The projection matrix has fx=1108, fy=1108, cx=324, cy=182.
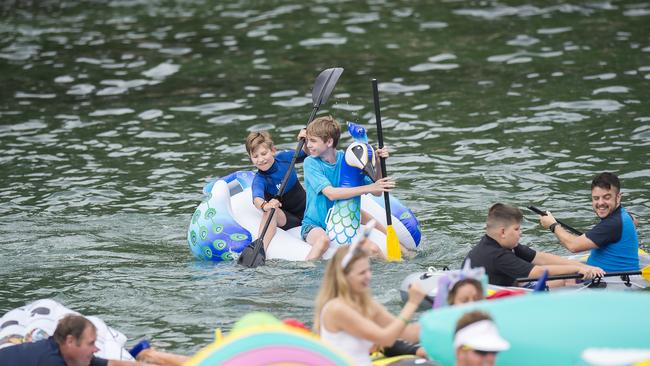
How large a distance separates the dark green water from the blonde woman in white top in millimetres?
1823

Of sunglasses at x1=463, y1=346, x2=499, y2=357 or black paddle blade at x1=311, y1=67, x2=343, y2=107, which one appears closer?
sunglasses at x1=463, y1=346, x2=499, y2=357

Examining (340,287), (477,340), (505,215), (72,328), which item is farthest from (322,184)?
(477,340)

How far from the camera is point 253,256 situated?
10.0 metres

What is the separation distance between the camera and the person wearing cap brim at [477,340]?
6.09 m

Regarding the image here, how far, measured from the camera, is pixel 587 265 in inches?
341

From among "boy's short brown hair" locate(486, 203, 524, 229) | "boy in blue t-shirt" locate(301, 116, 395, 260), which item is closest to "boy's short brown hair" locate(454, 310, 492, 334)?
"boy's short brown hair" locate(486, 203, 524, 229)

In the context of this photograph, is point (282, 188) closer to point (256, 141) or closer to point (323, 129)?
point (256, 141)

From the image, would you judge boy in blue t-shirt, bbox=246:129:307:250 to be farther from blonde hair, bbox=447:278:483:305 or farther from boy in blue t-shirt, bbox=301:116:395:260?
blonde hair, bbox=447:278:483:305

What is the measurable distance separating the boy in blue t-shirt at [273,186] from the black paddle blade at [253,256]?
4.8 inches

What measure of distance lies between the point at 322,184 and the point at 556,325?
412 centimetres

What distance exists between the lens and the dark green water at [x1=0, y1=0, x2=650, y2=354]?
32.4 feet

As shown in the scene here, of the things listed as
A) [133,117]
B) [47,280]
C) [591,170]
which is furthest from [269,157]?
[133,117]

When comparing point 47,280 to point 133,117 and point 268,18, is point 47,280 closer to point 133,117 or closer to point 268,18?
point 133,117

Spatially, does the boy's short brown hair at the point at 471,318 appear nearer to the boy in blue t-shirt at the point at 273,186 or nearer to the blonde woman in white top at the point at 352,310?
the blonde woman in white top at the point at 352,310
